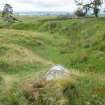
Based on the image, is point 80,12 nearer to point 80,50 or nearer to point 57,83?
point 80,50

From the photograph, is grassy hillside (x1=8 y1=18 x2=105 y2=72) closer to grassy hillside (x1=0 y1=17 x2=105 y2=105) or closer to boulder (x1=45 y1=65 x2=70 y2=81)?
grassy hillside (x1=0 y1=17 x2=105 y2=105)

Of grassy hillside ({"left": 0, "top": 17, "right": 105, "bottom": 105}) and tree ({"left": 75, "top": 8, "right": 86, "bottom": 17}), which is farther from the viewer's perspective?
tree ({"left": 75, "top": 8, "right": 86, "bottom": 17})

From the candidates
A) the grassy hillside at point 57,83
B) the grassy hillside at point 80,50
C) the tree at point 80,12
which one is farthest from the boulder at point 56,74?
the tree at point 80,12

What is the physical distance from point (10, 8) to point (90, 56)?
286 ft

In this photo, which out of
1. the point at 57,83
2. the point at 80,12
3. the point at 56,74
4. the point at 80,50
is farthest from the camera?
the point at 80,12

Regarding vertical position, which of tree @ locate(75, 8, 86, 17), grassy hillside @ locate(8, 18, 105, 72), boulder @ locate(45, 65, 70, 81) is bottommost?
grassy hillside @ locate(8, 18, 105, 72)

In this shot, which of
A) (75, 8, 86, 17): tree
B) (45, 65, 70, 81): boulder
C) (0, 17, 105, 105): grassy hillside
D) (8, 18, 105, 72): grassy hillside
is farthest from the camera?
(75, 8, 86, 17): tree

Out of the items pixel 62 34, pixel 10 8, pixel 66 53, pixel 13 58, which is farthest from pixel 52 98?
pixel 10 8

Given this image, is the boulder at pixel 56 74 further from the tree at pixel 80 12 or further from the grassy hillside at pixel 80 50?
the tree at pixel 80 12

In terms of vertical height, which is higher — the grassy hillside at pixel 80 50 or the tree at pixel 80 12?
the tree at pixel 80 12

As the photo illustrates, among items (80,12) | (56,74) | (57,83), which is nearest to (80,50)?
(56,74)

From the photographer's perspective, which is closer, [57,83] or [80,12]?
[57,83]

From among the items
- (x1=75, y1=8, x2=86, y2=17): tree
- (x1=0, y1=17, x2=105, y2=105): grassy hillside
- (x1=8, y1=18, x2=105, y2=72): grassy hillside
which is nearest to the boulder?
(x1=0, y1=17, x2=105, y2=105): grassy hillside

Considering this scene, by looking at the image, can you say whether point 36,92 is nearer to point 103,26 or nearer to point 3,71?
point 3,71
